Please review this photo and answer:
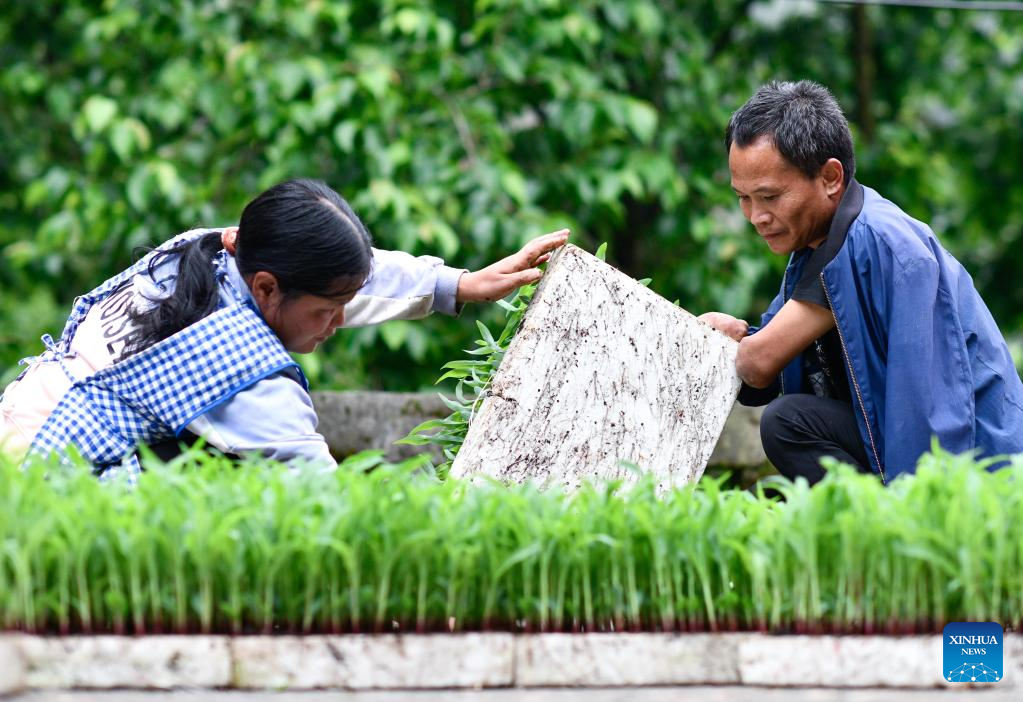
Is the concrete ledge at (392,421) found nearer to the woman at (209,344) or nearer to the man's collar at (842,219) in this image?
the woman at (209,344)

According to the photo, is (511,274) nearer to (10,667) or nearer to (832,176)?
(832,176)

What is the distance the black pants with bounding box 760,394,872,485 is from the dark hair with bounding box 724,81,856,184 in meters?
0.61

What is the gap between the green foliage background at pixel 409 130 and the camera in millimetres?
5156

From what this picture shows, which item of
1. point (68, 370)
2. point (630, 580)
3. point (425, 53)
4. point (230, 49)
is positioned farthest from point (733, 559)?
point (230, 49)

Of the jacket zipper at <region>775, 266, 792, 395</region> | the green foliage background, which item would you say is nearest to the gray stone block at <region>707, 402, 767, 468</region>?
the jacket zipper at <region>775, 266, 792, 395</region>

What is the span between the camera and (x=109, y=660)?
74.1 inches

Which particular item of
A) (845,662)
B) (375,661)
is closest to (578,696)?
(375,661)

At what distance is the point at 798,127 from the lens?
3.03 metres

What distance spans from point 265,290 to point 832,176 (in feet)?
4.79

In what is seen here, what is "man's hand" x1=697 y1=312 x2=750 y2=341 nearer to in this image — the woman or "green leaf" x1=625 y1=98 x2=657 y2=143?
the woman

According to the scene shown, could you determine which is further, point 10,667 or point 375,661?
point 375,661

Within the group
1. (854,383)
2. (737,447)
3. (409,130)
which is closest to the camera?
(854,383)

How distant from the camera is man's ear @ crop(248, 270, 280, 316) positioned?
2.80 m

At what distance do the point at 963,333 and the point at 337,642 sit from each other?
1849 millimetres
